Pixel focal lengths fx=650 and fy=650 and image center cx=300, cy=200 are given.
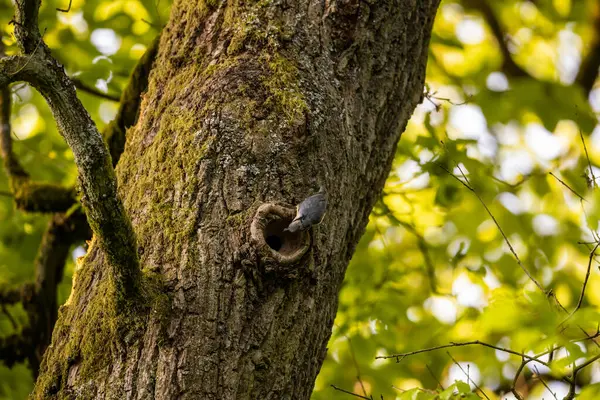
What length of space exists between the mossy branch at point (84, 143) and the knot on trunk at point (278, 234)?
0.30 m

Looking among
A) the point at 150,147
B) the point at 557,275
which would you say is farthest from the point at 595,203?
the point at 557,275

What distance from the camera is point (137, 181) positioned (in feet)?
6.11

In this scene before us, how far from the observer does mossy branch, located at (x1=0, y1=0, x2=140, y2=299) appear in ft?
4.35

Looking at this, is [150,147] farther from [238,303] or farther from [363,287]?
[363,287]

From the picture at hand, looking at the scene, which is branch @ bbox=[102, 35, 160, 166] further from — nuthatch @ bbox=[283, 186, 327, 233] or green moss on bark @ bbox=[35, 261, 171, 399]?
nuthatch @ bbox=[283, 186, 327, 233]

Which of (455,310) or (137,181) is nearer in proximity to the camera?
(137,181)

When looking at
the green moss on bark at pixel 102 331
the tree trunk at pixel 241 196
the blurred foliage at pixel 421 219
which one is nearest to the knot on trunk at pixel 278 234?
the tree trunk at pixel 241 196

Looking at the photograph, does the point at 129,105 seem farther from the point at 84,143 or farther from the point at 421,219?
the point at 421,219

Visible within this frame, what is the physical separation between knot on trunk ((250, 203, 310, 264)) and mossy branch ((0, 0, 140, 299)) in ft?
1.00

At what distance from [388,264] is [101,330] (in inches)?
102

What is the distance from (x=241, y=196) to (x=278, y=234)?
0.14m

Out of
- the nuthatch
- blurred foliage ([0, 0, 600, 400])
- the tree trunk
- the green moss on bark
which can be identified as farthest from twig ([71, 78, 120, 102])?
the nuthatch

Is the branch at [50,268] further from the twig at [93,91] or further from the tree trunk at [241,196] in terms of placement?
the tree trunk at [241,196]

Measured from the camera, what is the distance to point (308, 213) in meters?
1.63
